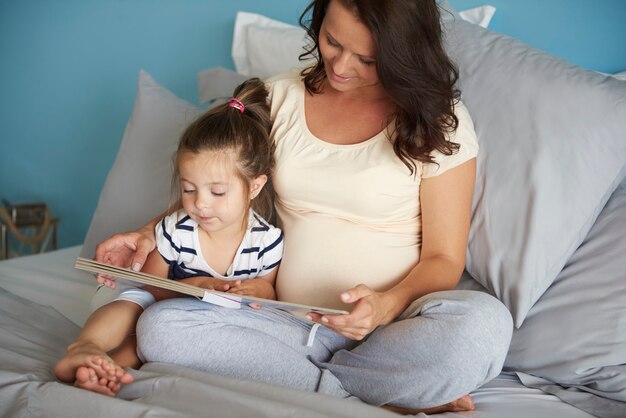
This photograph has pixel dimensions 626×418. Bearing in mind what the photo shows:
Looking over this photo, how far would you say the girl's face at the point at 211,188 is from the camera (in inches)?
54.6

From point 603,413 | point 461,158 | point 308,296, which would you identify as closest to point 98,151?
point 308,296

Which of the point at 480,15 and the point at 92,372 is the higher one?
the point at 480,15

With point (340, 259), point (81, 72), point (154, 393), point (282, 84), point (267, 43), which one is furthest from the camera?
point (81, 72)

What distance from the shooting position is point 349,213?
1.42 m

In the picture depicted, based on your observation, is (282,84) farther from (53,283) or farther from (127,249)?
(53,283)

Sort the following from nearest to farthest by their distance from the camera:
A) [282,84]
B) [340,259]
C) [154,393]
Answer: [154,393] < [340,259] < [282,84]

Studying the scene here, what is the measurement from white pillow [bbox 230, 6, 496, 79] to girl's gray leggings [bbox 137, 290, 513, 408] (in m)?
0.82

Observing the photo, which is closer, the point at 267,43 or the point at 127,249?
the point at 127,249

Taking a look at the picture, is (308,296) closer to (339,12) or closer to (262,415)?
(262,415)

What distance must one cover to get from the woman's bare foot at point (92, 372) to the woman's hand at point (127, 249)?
0.23 meters

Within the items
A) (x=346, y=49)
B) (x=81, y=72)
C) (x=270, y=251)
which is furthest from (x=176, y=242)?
(x=81, y=72)

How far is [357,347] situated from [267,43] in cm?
102

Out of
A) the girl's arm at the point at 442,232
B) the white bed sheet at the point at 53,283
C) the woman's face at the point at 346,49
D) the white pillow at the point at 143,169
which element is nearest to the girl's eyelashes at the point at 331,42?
the woman's face at the point at 346,49

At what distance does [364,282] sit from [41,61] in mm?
1718
